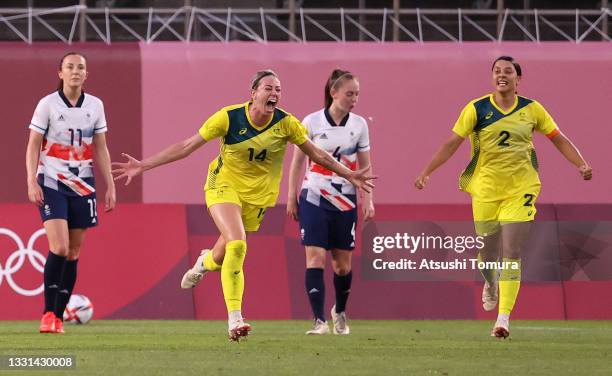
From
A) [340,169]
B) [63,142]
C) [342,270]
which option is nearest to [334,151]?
[342,270]

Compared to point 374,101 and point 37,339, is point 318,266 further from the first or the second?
point 374,101

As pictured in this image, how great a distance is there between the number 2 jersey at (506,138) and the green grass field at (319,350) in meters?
1.26

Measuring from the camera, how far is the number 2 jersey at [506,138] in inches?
441

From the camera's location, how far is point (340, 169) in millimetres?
10242

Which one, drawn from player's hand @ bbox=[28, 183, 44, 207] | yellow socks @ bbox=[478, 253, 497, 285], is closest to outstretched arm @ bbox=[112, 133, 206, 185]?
player's hand @ bbox=[28, 183, 44, 207]

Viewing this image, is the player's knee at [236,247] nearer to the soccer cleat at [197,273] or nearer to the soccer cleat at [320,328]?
the soccer cleat at [197,273]

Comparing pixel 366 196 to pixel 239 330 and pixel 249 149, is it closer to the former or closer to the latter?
pixel 249 149

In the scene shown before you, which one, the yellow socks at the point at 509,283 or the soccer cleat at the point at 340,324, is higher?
the yellow socks at the point at 509,283

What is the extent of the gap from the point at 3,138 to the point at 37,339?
12.3 m

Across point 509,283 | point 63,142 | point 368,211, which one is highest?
point 63,142

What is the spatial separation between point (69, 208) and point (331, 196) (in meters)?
2.26

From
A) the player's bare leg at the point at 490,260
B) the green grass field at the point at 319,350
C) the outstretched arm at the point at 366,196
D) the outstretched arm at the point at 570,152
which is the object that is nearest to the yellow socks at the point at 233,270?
the green grass field at the point at 319,350

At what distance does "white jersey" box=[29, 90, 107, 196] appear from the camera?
37.8 feet

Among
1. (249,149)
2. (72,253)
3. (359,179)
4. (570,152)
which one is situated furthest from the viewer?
(72,253)
